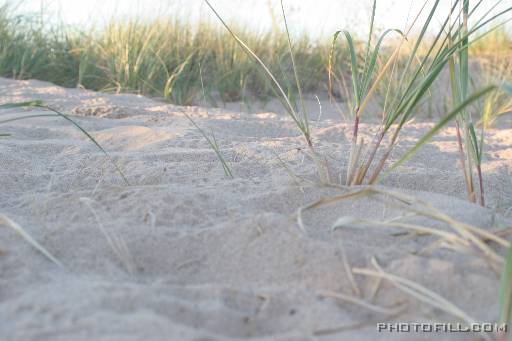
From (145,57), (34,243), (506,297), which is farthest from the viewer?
(145,57)

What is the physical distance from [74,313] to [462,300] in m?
0.49

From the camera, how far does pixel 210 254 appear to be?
2.97 feet

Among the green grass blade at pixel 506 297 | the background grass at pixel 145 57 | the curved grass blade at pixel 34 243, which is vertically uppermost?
the background grass at pixel 145 57

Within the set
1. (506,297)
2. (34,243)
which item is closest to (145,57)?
(34,243)

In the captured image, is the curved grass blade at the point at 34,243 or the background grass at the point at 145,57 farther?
the background grass at the point at 145,57

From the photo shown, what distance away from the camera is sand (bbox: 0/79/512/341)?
0.71m

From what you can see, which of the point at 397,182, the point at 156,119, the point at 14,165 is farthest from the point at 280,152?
the point at 156,119

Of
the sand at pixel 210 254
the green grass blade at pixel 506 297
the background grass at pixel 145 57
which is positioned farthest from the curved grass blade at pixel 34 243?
the background grass at pixel 145 57

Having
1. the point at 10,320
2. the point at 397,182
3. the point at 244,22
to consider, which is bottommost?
the point at 10,320

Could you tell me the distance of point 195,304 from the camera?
75 cm

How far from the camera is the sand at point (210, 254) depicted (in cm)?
71

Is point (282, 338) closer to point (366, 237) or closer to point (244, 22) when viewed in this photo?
point (366, 237)

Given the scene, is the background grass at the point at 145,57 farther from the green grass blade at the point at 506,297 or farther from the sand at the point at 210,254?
the green grass blade at the point at 506,297

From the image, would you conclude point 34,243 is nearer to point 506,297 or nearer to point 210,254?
point 210,254
